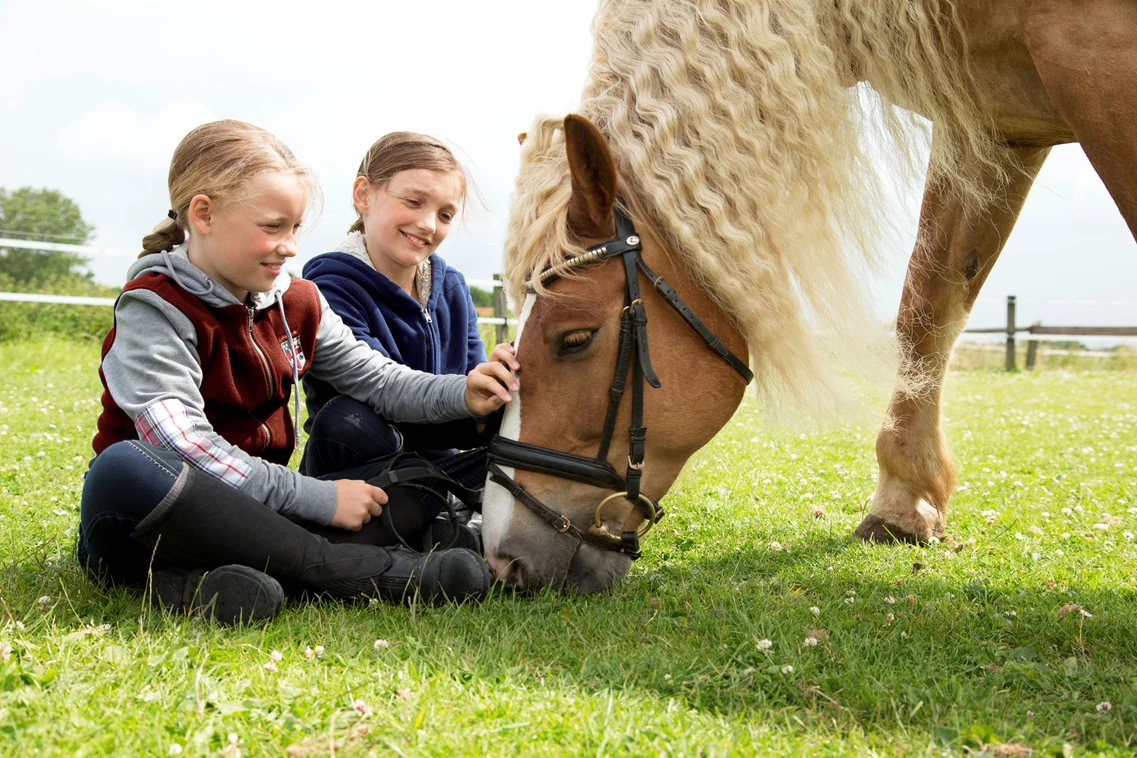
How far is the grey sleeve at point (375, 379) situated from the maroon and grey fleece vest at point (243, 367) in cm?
14

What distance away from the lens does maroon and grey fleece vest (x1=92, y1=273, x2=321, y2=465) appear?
2688 mm

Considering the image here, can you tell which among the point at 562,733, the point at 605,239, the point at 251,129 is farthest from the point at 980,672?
the point at 251,129

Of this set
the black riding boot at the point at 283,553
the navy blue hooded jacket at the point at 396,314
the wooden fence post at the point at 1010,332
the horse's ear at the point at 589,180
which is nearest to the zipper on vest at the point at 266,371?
the black riding boot at the point at 283,553

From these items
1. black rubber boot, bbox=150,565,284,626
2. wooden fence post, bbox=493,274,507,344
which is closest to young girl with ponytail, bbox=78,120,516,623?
black rubber boot, bbox=150,565,284,626

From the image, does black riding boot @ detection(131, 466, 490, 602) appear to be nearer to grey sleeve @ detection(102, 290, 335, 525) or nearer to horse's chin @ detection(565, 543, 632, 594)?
grey sleeve @ detection(102, 290, 335, 525)

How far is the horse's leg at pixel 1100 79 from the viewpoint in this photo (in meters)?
2.43

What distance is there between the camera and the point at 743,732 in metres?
1.79

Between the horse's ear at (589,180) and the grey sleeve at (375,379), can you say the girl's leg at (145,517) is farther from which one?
the horse's ear at (589,180)

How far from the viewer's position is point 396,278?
12.5 feet

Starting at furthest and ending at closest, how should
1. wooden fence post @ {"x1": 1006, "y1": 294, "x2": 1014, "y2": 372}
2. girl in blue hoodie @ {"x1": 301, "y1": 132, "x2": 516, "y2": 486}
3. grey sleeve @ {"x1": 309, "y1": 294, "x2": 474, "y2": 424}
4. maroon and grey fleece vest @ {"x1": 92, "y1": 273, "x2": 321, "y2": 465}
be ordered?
1. wooden fence post @ {"x1": 1006, "y1": 294, "x2": 1014, "y2": 372}
2. girl in blue hoodie @ {"x1": 301, "y1": 132, "x2": 516, "y2": 486}
3. grey sleeve @ {"x1": 309, "y1": 294, "x2": 474, "y2": 424}
4. maroon and grey fleece vest @ {"x1": 92, "y1": 273, "x2": 321, "y2": 465}

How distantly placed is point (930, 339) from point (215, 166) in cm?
310

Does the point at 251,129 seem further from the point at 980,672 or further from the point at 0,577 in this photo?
the point at 980,672

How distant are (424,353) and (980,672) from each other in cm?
250

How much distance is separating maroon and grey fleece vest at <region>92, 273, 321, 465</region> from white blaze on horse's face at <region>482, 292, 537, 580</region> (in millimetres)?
853
